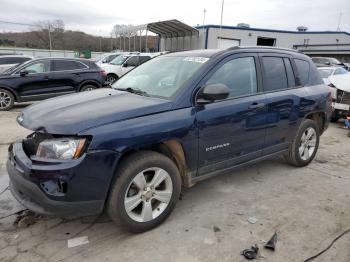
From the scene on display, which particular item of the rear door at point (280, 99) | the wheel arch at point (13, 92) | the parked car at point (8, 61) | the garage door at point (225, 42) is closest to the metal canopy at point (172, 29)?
the garage door at point (225, 42)

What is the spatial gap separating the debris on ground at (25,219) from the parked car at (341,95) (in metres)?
7.69

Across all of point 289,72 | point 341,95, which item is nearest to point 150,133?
point 289,72

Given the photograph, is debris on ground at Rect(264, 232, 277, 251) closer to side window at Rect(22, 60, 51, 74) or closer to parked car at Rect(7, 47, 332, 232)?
parked car at Rect(7, 47, 332, 232)

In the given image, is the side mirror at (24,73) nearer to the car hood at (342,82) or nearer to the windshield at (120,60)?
the windshield at (120,60)

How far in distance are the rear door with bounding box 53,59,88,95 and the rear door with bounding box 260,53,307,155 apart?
25.3 feet

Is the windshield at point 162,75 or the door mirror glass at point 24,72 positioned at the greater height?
the windshield at point 162,75

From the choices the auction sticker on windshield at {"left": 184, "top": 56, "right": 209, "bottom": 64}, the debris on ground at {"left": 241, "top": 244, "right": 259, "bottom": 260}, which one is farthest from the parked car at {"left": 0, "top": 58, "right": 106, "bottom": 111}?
the debris on ground at {"left": 241, "top": 244, "right": 259, "bottom": 260}

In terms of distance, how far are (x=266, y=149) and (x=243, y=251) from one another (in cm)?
174

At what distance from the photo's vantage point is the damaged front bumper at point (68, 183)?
2.63 m

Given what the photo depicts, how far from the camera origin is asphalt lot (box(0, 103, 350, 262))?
288 centimetres

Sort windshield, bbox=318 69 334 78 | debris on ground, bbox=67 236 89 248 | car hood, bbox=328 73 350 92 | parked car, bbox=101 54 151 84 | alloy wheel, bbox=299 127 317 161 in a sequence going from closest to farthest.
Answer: debris on ground, bbox=67 236 89 248 → alloy wheel, bbox=299 127 317 161 → car hood, bbox=328 73 350 92 → windshield, bbox=318 69 334 78 → parked car, bbox=101 54 151 84

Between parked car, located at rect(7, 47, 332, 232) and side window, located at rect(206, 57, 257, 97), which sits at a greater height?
side window, located at rect(206, 57, 257, 97)

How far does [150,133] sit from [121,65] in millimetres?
13385

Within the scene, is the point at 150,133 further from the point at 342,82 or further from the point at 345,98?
the point at 342,82
